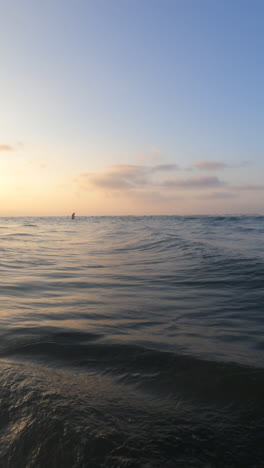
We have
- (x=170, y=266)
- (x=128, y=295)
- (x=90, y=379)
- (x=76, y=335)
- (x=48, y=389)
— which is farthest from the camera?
(x=170, y=266)

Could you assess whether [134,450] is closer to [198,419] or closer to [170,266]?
[198,419]

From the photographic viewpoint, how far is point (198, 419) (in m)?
1.76

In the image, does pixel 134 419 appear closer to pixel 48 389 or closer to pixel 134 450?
pixel 134 450

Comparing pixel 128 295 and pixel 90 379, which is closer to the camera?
pixel 90 379

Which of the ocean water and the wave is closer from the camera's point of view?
the ocean water

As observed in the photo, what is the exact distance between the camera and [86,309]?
4559mm

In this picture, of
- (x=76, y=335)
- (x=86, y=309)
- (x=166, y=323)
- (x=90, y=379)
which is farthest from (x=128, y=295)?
(x=90, y=379)

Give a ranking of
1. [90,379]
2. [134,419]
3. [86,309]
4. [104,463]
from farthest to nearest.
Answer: [86,309] → [90,379] → [134,419] → [104,463]

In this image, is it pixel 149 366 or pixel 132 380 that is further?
pixel 149 366

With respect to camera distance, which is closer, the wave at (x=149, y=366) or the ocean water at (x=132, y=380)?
the ocean water at (x=132, y=380)

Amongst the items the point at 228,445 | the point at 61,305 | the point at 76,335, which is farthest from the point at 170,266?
the point at 228,445

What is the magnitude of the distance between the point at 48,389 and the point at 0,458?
64 centimetres

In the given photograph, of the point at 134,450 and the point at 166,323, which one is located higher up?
the point at 134,450

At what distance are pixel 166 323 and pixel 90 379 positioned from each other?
1801 millimetres
